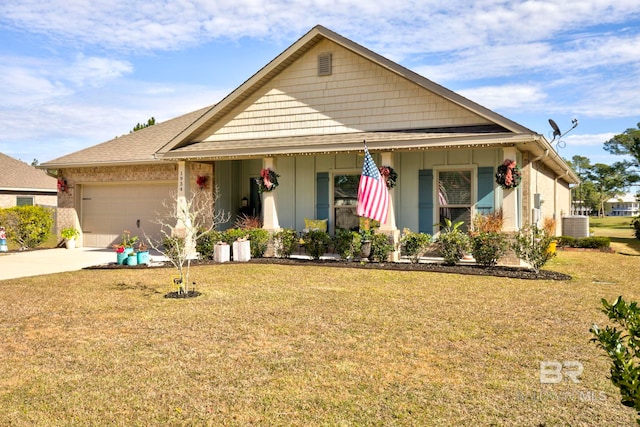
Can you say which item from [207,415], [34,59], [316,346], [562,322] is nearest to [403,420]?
[207,415]

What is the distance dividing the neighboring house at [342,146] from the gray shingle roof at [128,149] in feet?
0.73

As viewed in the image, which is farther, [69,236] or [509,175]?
[69,236]

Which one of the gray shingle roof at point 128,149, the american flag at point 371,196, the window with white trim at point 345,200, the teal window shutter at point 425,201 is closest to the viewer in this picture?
the american flag at point 371,196

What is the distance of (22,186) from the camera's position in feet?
85.2

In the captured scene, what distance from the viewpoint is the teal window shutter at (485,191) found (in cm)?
1284

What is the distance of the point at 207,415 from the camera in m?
3.76

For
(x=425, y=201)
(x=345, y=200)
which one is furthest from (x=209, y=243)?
(x=425, y=201)

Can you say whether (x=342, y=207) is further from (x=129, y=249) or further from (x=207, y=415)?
(x=207, y=415)

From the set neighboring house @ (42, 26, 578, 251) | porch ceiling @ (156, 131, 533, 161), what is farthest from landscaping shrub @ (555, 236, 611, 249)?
porch ceiling @ (156, 131, 533, 161)

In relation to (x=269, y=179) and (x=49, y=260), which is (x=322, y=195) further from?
(x=49, y=260)

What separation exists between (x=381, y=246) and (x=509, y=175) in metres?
3.64

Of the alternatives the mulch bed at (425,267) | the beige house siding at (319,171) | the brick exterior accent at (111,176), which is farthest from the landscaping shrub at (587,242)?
the brick exterior accent at (111,176)

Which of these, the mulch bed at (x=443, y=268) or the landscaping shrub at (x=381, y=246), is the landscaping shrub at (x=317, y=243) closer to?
the mulch bed at (x=443, y=268)

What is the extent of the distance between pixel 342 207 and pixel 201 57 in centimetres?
645
